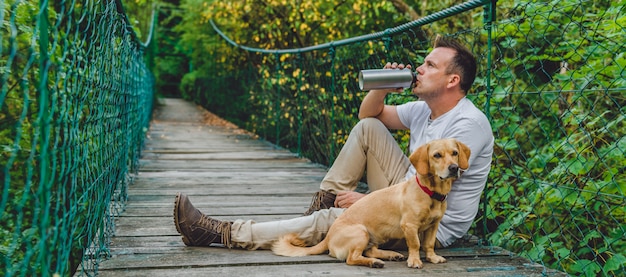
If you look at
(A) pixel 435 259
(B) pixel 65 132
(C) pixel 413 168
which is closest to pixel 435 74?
(C) pixel 413 168

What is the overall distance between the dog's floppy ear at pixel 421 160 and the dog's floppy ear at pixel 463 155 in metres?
0.13

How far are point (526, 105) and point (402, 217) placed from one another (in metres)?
4.01

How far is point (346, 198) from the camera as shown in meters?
2.91

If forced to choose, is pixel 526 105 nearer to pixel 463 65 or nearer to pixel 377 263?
pixel 463 65

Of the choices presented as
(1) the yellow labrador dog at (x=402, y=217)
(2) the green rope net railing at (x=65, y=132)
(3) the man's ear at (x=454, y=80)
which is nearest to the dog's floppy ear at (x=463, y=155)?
(1) the yellow labrador dog at (x=402, y=217)

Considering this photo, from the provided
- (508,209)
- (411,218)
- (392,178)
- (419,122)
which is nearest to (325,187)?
(392,178)

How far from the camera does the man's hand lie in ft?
9.48

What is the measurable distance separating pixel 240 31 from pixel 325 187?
312 inches

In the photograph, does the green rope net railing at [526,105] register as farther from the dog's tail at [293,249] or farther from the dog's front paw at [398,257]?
the dog's tail at [293,249]

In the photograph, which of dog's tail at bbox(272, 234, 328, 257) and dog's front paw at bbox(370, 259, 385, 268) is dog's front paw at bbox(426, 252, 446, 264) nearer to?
dog's front paw at bbox(370, 259, 385, 268)

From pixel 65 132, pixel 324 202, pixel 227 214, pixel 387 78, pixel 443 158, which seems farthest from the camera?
pixel 227 214

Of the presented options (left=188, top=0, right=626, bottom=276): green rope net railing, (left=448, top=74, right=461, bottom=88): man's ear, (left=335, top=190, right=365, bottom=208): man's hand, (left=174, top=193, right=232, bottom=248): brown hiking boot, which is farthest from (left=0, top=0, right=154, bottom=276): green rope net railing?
(left=188, top=0, right=626, bottom=276): green rope net railing

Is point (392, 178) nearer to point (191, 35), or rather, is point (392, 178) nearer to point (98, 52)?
point (98, 52)

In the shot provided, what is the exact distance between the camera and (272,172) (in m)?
5.34
